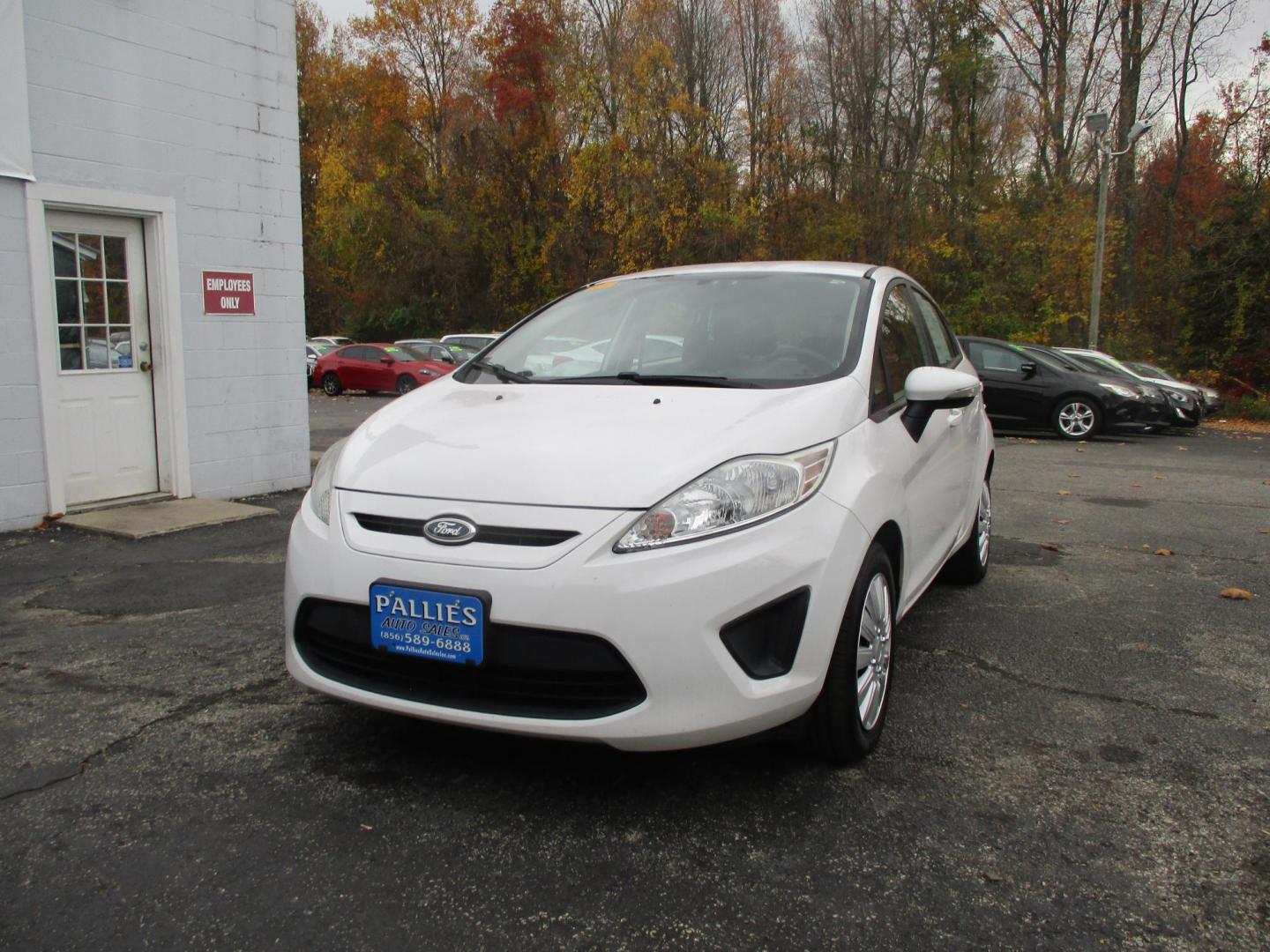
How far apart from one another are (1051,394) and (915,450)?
1262 cm

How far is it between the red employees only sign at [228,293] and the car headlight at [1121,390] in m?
12.2

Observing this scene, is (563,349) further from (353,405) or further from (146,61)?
A: (353,405)

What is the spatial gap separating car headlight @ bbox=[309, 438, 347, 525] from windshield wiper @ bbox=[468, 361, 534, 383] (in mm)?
688

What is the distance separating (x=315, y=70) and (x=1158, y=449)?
36440 mm

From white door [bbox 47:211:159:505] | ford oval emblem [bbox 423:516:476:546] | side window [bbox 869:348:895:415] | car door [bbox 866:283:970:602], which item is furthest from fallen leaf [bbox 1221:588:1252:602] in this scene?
white door [bbox 47:211:159:505]

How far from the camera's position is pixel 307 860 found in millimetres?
2459

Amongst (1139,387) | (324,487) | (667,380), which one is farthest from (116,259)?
(1139,387)

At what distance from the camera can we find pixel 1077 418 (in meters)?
14.9

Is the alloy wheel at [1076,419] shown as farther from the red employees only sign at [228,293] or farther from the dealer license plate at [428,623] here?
the dealer license plate at [428,623]

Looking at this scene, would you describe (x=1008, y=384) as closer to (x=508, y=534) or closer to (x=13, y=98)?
(x=13, y=98)

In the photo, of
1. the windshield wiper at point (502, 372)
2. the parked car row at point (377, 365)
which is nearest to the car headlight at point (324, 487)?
the windshield wiper at point (502, 372)

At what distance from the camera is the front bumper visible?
8.13 feet

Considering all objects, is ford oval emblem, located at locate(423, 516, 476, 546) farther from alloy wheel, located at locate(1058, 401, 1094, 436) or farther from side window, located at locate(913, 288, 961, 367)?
alloy wheel, located at locate(1058, 401, 1094, 436)

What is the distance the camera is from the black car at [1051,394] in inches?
583
